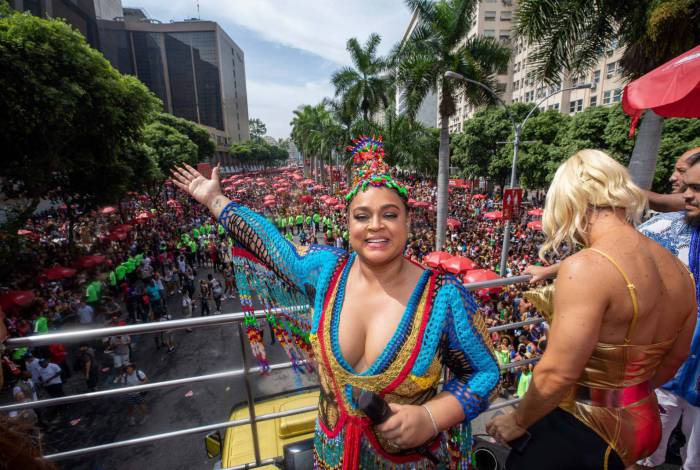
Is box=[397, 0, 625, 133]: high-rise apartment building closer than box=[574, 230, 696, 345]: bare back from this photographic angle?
No

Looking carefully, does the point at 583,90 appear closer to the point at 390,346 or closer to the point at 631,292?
the point at 631,292

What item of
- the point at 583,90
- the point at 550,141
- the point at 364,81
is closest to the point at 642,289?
the point at 364,81

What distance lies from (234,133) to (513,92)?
72827mm

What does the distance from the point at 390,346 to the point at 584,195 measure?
3.35ft

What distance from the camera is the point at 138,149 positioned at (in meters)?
18.6

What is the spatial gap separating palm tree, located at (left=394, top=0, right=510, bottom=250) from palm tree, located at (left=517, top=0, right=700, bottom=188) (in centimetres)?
489

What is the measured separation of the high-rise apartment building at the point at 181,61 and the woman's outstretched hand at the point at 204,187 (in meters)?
77.6

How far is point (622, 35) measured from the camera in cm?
774

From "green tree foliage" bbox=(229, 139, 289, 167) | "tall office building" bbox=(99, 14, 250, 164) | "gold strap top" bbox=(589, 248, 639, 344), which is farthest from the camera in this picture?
"green tree foliage" bbox=(229, 139, 289, 167)

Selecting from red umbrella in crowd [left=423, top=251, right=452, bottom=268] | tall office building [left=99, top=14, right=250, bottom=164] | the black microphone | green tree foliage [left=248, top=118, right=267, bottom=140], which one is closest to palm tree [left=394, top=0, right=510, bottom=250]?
red umbrella in crowd [left=423, top=251, right=452, bottom=268]

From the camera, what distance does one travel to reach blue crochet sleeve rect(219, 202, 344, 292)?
1744 millimetres

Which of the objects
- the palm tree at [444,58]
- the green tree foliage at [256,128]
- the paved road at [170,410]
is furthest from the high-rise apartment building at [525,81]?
the green tree foliage at [256,128]

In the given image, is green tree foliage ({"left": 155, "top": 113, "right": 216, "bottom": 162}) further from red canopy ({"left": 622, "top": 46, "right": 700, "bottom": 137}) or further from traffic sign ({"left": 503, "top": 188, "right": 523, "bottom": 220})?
red canopy ({"left": 622, "top": 46, "right": 700, "bottom": 137})

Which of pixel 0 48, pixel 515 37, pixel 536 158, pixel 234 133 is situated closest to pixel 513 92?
pixel 536 158
